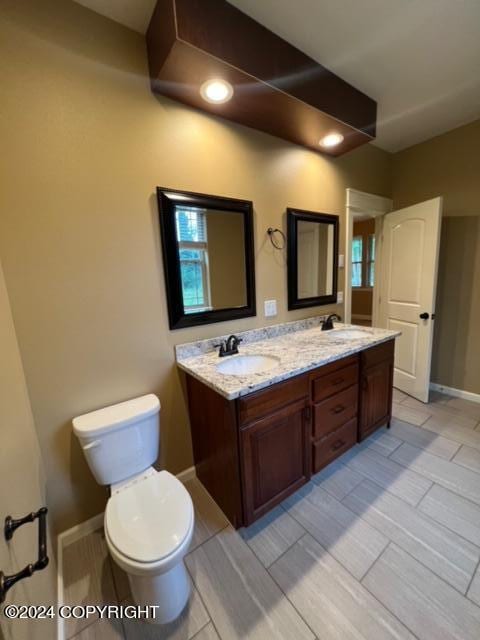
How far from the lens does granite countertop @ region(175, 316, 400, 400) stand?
1253mm

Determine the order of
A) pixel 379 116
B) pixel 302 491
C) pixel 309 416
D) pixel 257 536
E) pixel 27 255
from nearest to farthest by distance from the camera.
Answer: pixel 27 255
pixel 257 536
pixel 309 416
pixel 302 491
pixel 379 116

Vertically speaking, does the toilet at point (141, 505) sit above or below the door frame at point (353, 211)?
below

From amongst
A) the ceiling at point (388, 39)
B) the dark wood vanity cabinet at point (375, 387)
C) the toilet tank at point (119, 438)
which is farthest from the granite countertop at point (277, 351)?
the ceiling at point (388, 39)

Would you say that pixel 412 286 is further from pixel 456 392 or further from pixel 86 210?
pixel 86 210

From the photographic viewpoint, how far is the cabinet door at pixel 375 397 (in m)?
1.87

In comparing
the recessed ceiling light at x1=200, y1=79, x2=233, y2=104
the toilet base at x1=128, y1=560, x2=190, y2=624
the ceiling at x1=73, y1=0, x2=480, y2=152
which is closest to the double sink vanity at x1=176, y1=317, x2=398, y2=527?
the toilet base at x1=128, y1=560, x2=190, y2=624

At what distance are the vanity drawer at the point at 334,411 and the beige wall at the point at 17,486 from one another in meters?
1.33

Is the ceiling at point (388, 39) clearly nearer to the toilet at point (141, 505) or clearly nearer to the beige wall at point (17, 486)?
the beige wall at point (17, 486)

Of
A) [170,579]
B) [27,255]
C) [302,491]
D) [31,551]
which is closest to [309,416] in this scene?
[302,491]

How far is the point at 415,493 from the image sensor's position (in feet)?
5.21

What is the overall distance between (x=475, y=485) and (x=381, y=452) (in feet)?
1.72

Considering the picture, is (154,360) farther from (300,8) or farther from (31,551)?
(300,8)

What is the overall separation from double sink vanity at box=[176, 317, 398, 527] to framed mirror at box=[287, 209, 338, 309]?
42cm

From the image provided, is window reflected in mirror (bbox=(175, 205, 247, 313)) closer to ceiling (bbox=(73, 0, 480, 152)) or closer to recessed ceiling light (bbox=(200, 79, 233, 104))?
recessed ceiling light (bbox=(200, 79, 233, 104))
